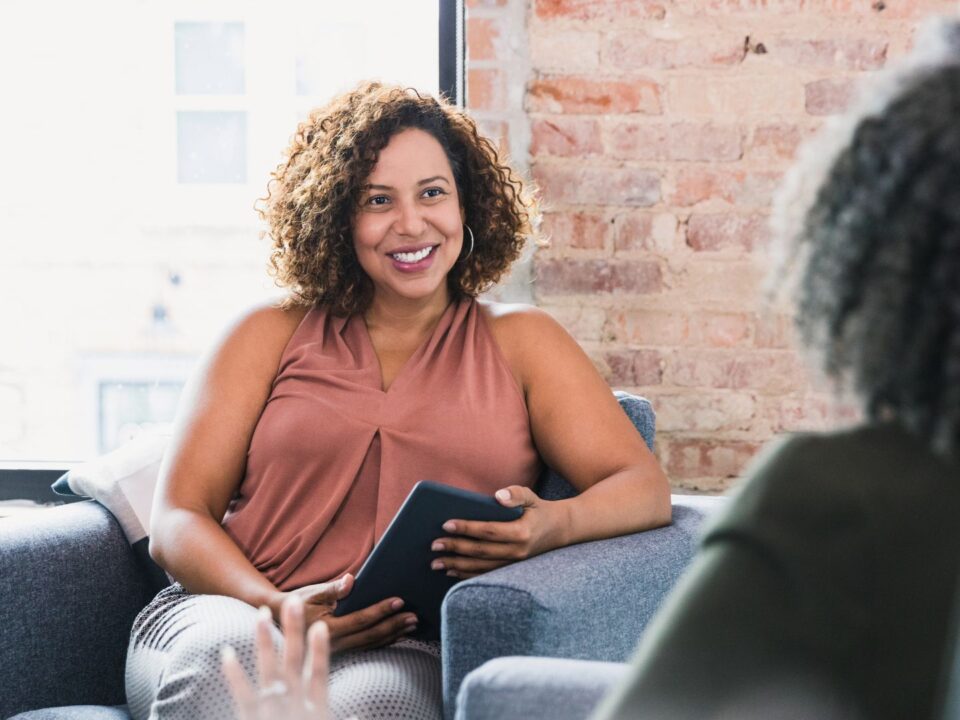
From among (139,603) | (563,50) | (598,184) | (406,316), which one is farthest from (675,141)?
(139,603)

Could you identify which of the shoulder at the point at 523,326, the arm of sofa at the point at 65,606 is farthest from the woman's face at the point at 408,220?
the arm of sofa at the point at 65,606

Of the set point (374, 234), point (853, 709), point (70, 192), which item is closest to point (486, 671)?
point (853, 709)

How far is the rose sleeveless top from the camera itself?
5.72 ft

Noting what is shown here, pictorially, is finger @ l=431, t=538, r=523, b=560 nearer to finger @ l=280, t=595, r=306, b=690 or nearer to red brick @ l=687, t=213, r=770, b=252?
finger @ l=280, t=595, r=306, b=690

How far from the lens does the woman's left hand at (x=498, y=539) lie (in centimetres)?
152

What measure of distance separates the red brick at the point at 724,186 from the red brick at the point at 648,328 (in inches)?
8.7

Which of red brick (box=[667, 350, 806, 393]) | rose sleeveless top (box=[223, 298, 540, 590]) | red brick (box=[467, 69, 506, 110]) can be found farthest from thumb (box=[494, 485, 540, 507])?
red brick (box=[467, 69, 506, 110])

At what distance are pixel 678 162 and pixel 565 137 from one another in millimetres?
221

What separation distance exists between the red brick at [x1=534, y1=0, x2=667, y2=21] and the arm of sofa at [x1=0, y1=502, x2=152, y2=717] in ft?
4.02

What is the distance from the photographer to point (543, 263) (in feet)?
7.20

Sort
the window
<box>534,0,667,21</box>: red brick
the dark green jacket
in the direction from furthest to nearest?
the window < <box>534,0,667,21</box>: red brick < the dark green jacket

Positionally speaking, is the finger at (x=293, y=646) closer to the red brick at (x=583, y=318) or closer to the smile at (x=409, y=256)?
the smile at (x=409, y=256)

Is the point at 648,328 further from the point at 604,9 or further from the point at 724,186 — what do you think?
the point at 604,9

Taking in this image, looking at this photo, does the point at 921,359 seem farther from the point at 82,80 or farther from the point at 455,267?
the point at 82,80
